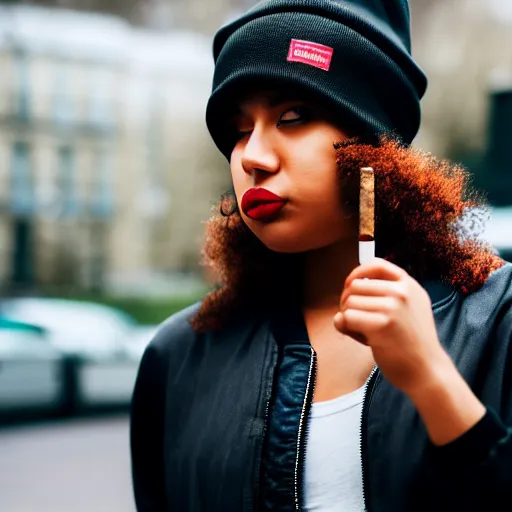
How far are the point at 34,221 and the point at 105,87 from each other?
3.99 meters

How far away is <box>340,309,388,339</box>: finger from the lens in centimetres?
114

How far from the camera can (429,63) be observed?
50.0 feet

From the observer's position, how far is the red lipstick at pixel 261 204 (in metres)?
1.43

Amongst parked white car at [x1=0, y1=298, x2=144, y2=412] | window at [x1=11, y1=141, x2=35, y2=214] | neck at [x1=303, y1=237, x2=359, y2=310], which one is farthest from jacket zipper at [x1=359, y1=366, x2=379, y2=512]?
window at [x1=11, y1=141, x2=35, y2=214]

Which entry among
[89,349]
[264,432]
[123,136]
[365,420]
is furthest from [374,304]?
[123,136]

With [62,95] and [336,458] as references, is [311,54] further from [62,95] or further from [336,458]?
[62,95]

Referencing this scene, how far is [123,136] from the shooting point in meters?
23.3

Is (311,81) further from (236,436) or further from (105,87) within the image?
(105,87)

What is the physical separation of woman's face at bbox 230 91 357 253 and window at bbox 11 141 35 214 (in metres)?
21.1

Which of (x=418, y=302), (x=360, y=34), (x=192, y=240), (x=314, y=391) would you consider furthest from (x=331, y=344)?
(x=192, y=240)

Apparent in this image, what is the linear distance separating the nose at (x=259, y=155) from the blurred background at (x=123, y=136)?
11050 millimetres

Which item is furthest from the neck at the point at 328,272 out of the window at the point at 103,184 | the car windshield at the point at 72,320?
the window at the point at 103,184

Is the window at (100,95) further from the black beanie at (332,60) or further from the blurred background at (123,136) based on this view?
the black beanie at (332,60)

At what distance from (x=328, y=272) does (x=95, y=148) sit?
22.2 meters
